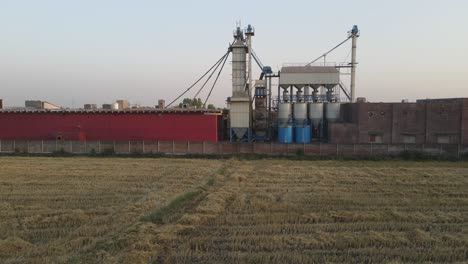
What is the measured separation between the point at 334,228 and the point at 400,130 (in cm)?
3077

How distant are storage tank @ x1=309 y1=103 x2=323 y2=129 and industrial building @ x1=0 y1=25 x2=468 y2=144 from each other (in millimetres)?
109

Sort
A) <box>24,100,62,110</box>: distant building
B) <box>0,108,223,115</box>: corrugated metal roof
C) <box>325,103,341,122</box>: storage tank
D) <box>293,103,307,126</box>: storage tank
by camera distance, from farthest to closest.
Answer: <box>24,100,62,110</box>: distant building
<box>293,103,307,126</box>: storage tank
<box>325,103,341,122</box>: storage tank
<box>0,108,223,115</box>: corrugated metal roof

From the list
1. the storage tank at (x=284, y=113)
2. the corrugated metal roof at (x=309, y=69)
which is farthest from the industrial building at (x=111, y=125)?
the corrugated metal roof at (x=309, y=69)

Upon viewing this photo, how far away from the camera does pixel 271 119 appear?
145ft

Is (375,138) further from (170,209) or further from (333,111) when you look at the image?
(170,209)

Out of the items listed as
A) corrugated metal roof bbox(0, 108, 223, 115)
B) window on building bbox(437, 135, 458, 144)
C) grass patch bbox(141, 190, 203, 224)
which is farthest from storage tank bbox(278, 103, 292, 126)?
grass patch bbox(141, 190, 203, 224)

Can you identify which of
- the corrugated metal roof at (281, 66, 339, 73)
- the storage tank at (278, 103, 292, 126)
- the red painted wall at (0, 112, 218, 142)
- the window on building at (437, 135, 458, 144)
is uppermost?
the corrugated metal roof at (281, 66, 339, 73)

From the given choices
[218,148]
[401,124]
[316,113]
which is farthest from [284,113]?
[401,124]

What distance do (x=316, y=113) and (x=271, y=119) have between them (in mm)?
5287

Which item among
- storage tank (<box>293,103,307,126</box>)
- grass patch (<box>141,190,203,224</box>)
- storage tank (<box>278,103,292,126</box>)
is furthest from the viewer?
storage tank (<box>278,103,292,126</box>)

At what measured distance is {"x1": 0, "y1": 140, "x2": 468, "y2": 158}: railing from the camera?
33.4 metres

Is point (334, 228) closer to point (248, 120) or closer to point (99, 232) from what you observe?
point (99, 232)

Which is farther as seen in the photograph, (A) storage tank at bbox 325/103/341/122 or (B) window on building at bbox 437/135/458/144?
(A) storage tank at bbox 325/103/341/122

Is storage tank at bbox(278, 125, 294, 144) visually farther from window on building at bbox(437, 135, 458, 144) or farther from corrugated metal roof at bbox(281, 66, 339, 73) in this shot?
window on building at bbox(437, 135, 458, 144)
